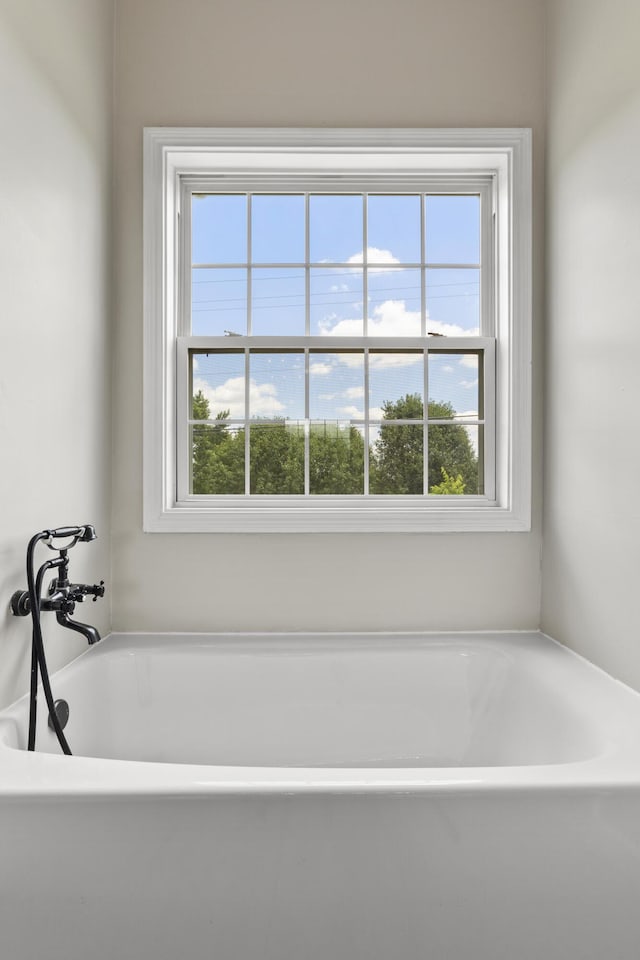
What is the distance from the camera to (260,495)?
7.53 feet

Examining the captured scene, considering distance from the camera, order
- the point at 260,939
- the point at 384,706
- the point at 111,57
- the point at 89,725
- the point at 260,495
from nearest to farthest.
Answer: the point at 260,939 → the point at 89,725 → the point at 384,706 → the point at 111,57 → the point at 260,495

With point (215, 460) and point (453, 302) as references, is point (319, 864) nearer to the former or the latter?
point (215, 460)

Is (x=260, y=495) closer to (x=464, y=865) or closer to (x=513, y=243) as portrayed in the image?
(x=513, y=243)

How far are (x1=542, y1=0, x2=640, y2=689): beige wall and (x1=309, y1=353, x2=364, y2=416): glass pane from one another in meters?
0.67

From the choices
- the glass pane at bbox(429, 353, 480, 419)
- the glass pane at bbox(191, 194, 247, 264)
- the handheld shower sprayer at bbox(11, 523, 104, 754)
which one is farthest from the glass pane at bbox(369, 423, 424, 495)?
the handheld shower sprayer at bbox(11, 523, 104, 754)

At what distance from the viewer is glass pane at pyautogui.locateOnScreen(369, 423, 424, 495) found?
233 cm

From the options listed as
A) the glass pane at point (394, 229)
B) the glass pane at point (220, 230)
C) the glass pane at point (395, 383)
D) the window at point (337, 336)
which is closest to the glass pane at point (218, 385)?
the window at point (337, 336)

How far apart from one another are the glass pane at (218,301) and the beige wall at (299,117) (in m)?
0.26

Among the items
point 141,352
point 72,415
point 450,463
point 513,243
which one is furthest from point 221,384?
point 513,243

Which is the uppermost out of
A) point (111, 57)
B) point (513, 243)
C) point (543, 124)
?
point (111, 57)

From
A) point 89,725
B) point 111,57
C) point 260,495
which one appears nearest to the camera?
point 89,725

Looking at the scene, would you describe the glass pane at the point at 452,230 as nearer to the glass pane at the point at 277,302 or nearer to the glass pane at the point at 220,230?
the glass pane at the point at 277,302

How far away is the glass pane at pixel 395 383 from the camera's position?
7.64 ft

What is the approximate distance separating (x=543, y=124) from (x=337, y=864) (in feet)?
7.38
